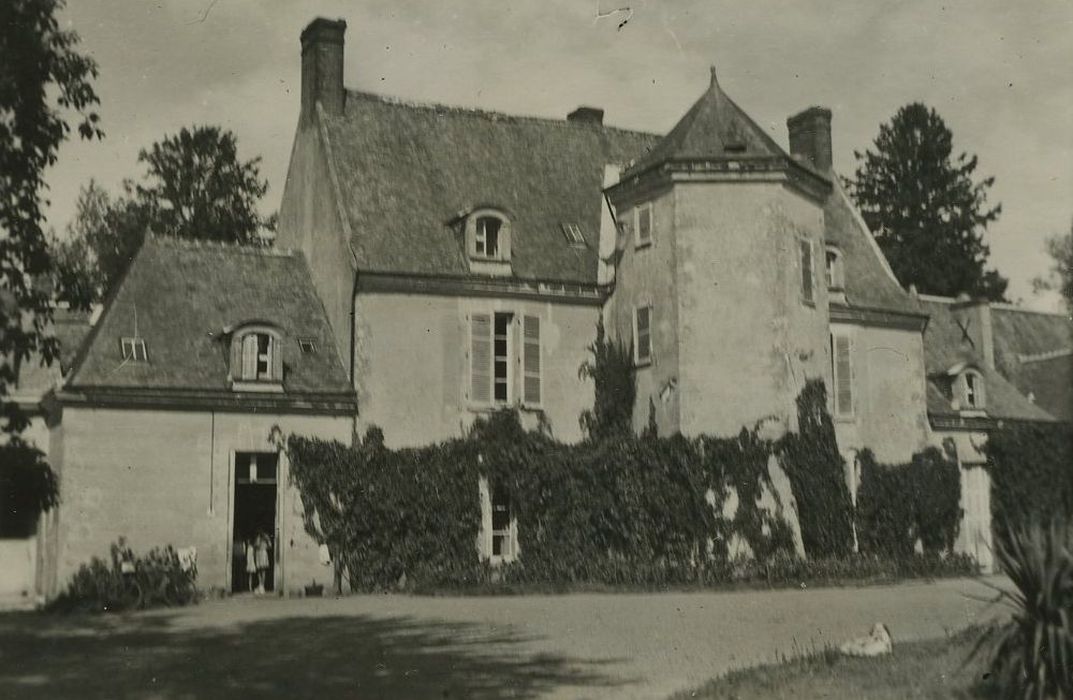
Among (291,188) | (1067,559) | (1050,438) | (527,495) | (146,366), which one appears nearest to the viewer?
(1067,559)

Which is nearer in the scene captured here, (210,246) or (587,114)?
(210,246)

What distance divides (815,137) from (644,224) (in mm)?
9169

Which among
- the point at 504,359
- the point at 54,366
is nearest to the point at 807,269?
the point at 504,359

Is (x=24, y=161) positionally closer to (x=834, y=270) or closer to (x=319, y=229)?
(x=319, y=229)

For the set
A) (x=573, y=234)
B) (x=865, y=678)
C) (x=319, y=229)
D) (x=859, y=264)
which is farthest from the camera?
(x=859, y=264)

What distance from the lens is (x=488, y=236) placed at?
24391mm

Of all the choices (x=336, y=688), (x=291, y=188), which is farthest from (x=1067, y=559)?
(x=291, y=188)

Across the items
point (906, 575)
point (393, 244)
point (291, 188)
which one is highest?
point (291, 188)

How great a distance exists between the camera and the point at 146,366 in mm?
21062

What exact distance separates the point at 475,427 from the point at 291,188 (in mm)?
8855

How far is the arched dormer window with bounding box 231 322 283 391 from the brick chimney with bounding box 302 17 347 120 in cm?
648

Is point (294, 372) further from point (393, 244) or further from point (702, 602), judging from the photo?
point (702, 602)

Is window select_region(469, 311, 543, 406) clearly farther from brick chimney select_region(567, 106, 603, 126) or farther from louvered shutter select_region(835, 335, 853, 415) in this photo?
brick chimney select_region(567, 106, 603, 126)

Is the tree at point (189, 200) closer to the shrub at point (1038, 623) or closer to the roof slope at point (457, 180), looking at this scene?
the roof slope at point (457, 180)
